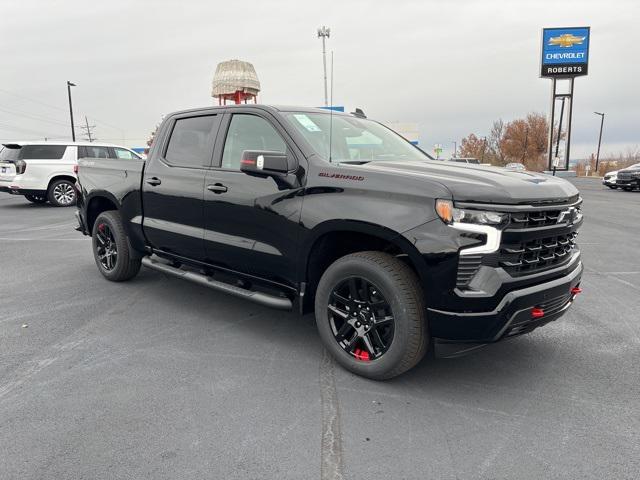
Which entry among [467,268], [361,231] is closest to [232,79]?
[361,231]

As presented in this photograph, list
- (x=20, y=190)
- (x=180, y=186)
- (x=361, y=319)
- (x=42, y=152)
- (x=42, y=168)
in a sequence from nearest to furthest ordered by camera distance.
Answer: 1. (x=361, y=319)
2. (x=180, y=186)
3. (x=20, y=190)
4. (x=42, y=168)
5. (x=42, y=152)

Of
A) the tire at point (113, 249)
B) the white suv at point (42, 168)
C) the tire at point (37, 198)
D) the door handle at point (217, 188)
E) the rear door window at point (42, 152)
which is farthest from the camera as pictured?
the tire at point (37, 198)

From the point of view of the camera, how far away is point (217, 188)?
4117 mm

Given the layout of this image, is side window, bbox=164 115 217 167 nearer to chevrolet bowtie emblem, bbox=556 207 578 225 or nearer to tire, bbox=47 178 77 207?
chevrolet bowtie emblem, bbox=556 207 578 225

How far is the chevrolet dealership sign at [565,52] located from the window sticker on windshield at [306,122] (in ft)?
162

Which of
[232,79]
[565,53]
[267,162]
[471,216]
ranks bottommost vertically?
[471,216]

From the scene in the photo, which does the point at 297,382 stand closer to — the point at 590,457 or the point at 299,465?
the point at 299,465

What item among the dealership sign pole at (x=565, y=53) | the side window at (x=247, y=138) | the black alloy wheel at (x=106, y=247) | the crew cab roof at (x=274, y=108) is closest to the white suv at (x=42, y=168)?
A: the black alloy wheel at (x=106, y=247)

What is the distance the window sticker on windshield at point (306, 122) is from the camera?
3911 mm

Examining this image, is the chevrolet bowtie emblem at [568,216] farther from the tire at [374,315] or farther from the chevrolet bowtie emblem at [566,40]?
the chevrolet bowtie emblem at [566,40]

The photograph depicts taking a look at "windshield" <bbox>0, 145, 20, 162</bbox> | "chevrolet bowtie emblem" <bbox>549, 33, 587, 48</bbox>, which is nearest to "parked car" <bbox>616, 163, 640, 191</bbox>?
"windshield" <bbox>0, 145, 20, 162</bbox>

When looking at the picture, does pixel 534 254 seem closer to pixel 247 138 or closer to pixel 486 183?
pixel 486 183

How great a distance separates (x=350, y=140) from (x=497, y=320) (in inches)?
76.5

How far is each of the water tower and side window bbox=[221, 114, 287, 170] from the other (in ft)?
120
